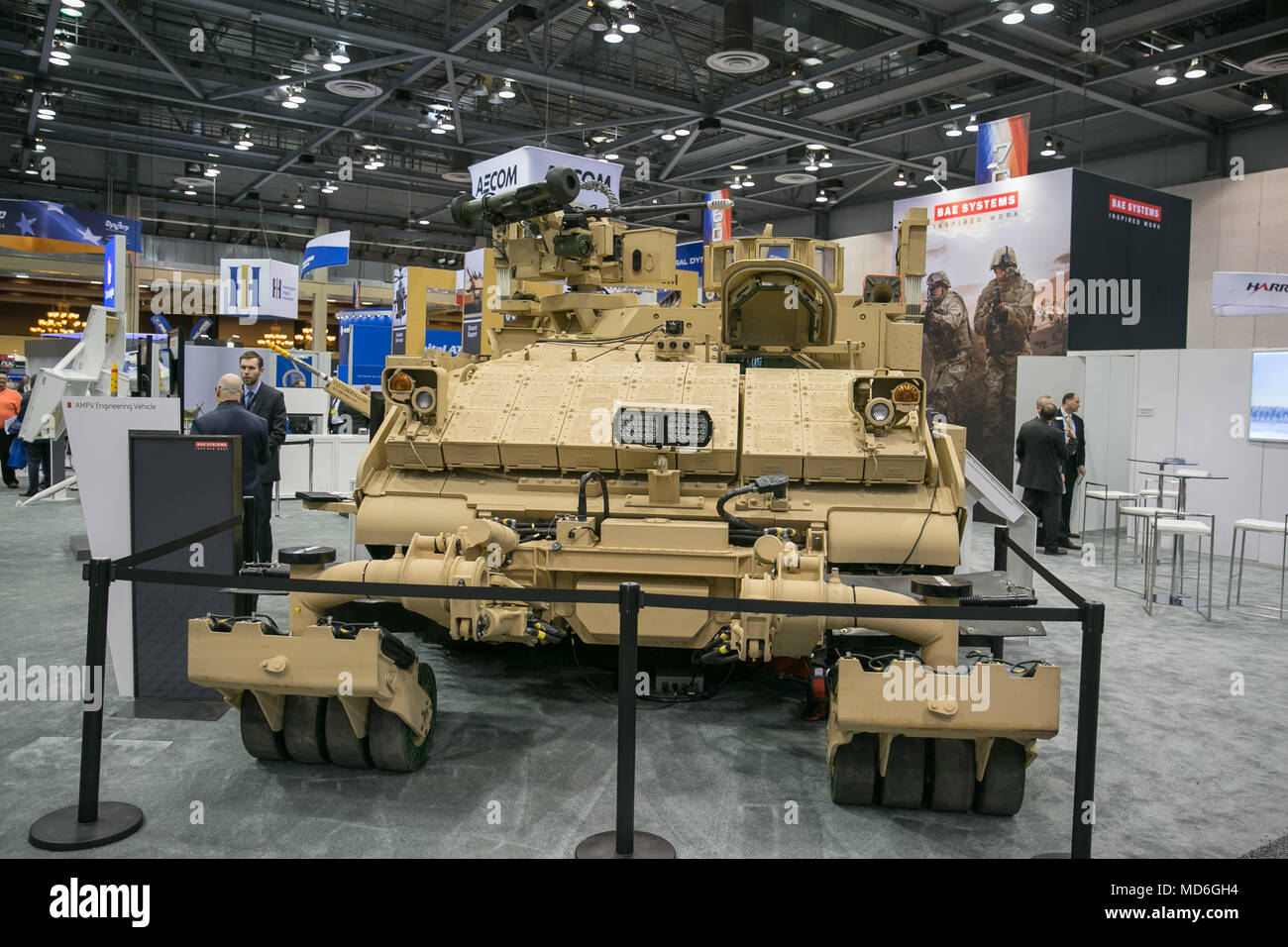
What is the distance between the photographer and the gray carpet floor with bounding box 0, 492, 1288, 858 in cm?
397

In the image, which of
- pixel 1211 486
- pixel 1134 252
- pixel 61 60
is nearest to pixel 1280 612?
pixel 1211 486

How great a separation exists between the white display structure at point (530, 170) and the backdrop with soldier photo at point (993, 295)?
5.58 meters

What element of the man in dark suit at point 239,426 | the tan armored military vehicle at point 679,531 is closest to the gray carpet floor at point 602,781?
the tan armored military vehicle at point 679,531

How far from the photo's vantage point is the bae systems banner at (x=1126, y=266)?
546 inches

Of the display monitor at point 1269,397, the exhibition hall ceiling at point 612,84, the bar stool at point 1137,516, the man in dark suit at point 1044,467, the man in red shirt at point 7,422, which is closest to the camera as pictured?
the bar stool at point 1137,516

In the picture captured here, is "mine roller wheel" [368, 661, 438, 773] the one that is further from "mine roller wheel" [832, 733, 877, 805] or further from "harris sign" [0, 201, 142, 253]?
"harris sign" [0, 201, 142, 253]

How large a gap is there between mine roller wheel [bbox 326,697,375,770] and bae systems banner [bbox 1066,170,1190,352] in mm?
12464

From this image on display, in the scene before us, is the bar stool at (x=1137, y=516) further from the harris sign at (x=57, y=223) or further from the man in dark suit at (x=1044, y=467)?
the harris sign at (x=57, y=223)

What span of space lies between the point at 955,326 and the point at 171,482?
40.9 feet

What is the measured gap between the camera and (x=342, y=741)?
4492mm

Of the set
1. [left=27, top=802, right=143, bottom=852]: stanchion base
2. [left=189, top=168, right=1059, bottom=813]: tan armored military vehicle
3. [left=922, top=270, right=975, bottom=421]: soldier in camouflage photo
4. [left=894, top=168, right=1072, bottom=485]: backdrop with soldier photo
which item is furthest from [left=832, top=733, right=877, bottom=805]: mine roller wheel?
[left=922, top=270, right=975, bottom=421]: soldier in camouflage photo

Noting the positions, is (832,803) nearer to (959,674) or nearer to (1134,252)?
(959,674)

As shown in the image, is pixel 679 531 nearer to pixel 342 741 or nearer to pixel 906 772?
pixel 906 772

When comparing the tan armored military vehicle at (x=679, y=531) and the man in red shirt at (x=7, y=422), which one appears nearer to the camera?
the tan armored military vehicle at (x=679, y=531)
